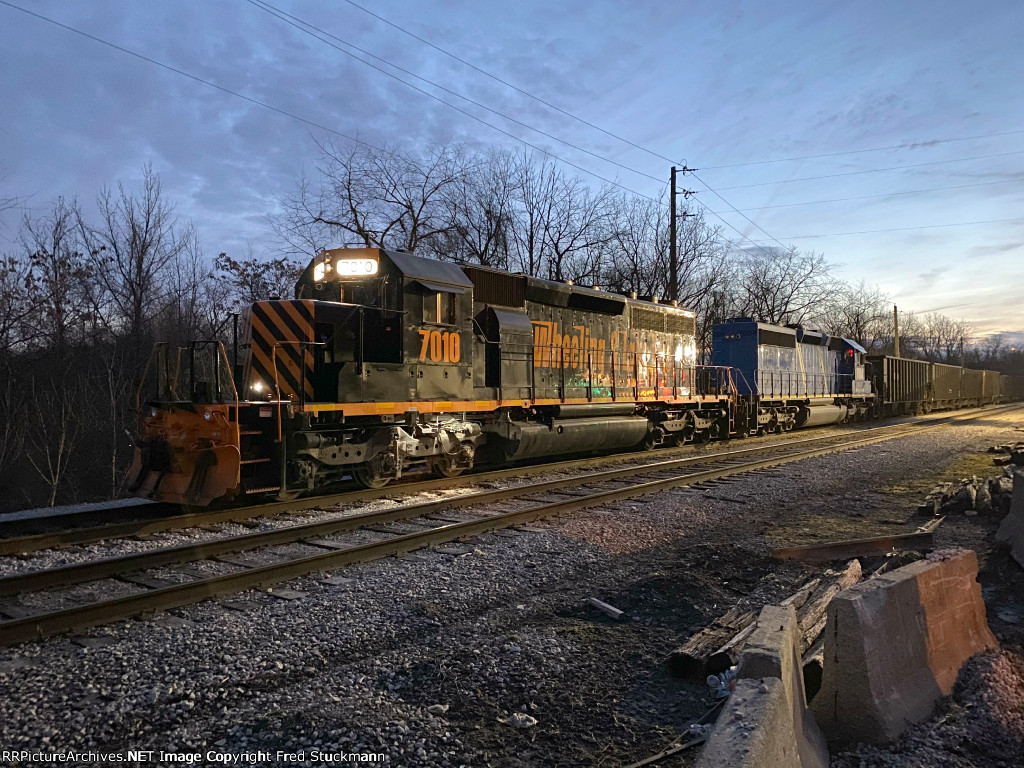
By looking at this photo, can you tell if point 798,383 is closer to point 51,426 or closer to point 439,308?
point 439,308

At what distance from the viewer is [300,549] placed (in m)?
6.53

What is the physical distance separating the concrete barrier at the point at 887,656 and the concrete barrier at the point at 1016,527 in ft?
9.04

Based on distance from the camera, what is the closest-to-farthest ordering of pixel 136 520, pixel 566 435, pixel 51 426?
pixel 136 520, pixel 566 435, pixel 51 426

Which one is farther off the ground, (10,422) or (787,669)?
(10,422)

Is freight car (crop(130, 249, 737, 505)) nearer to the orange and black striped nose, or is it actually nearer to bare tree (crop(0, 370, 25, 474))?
the orange and black striped nose

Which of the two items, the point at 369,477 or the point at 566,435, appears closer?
the point at 369,477

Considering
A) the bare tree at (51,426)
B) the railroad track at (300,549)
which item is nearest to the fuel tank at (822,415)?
the railroad track at (300,549)

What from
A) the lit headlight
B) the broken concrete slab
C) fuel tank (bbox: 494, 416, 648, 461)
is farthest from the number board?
the broken concrete slab

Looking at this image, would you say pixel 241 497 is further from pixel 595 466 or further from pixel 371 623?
pixel 595 466

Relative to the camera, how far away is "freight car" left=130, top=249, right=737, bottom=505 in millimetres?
7980

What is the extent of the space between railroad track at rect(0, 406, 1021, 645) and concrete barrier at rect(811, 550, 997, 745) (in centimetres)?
416

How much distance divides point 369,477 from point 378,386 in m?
1.50

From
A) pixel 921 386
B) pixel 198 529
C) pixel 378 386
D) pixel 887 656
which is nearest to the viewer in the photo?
pixel 887 656

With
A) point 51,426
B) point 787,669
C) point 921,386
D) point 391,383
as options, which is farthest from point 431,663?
point 921,386
